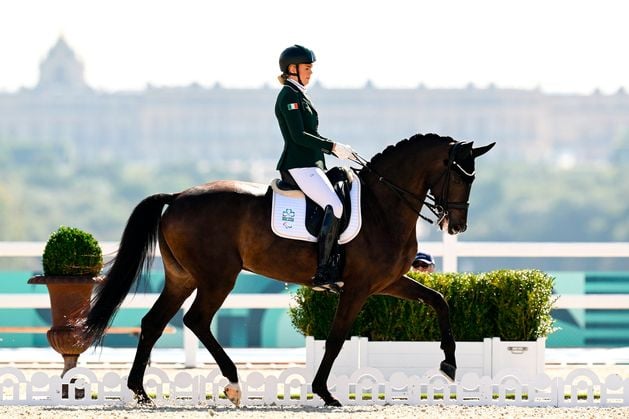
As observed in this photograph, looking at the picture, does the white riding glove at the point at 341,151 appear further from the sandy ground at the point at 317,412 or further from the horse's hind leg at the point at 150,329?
the sandy ground at the point at 317,412

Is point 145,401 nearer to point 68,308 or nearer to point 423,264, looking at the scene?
point 68,308

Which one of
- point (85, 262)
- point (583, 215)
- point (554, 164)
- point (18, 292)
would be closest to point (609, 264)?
point (583, 215)

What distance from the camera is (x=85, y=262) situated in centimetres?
970

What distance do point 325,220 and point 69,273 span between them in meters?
2.02

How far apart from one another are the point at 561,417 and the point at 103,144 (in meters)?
128

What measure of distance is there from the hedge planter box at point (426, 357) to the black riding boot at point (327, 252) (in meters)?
1.54

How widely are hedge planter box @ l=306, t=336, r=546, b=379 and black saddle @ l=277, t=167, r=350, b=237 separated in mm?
1574

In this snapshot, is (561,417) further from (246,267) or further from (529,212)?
(529,212)

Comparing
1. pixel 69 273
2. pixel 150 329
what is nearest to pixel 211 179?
pixel 69 273

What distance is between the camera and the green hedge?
10.4 m

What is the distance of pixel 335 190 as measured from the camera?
8938 mm

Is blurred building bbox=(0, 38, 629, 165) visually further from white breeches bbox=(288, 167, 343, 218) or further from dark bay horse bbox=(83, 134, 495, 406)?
white breeches bbox=(288, 167, 343, 218)

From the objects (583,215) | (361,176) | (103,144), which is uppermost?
(103,144)

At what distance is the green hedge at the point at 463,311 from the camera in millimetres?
10414
